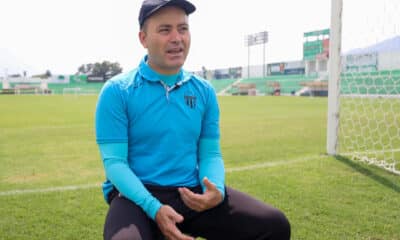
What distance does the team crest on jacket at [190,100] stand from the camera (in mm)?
2016

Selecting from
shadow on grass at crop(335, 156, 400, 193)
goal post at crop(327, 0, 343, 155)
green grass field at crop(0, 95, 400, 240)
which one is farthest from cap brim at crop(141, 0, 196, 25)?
goal post at crop(327, 0, 343, 155)

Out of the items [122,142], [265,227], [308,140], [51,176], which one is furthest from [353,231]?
[308,140]

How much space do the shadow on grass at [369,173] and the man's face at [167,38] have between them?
9.52ft

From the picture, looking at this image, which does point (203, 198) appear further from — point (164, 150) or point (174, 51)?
point (174, 51)

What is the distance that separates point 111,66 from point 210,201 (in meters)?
86.5

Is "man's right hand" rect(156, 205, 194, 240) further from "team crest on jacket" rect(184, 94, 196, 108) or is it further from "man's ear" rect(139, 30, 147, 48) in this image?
"man's ear" rect(139, 30, 147, 48)

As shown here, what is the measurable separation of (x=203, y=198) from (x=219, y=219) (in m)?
0.18

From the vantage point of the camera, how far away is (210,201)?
1.79 m

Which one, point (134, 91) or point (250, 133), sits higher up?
point (134, 91)

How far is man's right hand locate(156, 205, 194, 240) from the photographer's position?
5.37 feet

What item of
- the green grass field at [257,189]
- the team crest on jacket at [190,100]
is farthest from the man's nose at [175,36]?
the green grass field at [257,189]

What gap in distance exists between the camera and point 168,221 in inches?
65.1

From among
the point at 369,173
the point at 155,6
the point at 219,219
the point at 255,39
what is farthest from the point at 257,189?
the point at 255,39

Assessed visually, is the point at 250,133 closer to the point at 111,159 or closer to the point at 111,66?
the point at 111,159
